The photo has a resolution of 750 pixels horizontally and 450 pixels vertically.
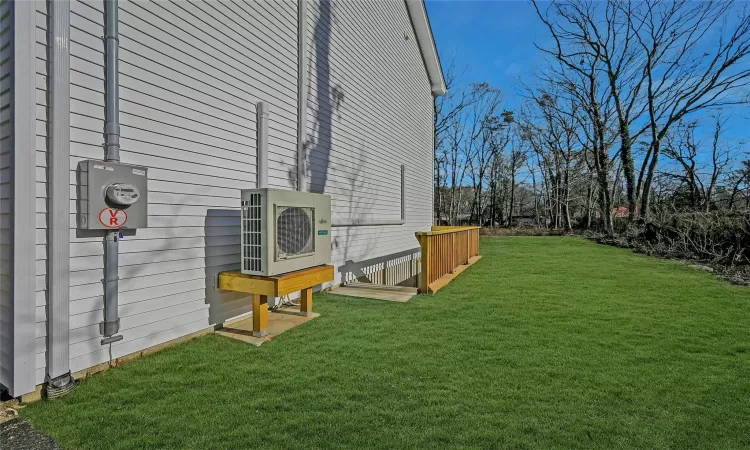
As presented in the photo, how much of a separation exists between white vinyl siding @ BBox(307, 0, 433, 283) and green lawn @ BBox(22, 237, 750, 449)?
2.52m

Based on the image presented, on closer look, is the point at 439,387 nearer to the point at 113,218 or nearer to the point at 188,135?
the point at 113,218

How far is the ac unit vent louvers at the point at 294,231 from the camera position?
11.4 feet

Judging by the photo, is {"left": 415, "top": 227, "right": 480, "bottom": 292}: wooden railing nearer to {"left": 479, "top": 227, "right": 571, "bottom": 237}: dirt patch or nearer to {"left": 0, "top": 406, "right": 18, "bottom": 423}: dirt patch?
{"left": 0, "top": 406, "right": 18, "bottom": 423}: dirt patch

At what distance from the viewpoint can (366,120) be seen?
23.7 feet

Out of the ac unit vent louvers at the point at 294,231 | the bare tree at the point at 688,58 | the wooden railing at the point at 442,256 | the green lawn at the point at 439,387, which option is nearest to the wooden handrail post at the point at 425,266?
the wooden railing at the point at 442,256

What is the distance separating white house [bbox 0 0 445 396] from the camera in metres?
2.26

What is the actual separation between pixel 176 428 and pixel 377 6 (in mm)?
8263

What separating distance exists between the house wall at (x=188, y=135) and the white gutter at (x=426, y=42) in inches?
168

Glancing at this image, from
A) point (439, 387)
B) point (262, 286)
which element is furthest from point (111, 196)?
point (439, 387)

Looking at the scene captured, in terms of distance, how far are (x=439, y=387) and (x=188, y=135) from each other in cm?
304

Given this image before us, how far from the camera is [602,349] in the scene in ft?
10.8

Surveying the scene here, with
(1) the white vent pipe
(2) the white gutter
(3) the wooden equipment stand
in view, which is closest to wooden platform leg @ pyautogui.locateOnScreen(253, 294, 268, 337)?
(3) the wooden equipment stand

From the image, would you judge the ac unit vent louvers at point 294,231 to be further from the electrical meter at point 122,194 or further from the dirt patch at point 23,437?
the dirt patch at point 23,437

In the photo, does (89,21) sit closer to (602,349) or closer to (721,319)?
(602,349)
